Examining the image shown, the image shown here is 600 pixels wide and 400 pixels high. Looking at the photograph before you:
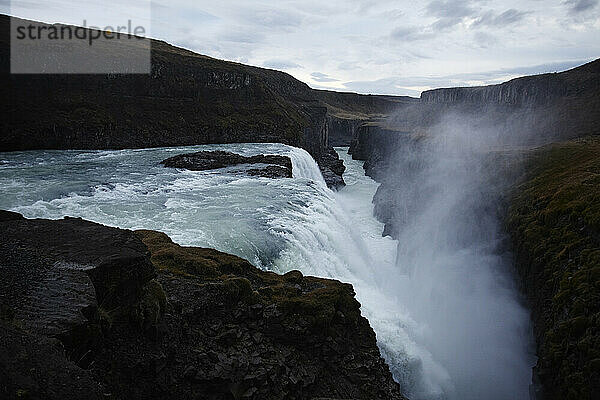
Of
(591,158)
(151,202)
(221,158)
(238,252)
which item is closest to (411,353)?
(238,252)

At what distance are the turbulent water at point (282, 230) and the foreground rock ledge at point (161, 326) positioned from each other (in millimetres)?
3811

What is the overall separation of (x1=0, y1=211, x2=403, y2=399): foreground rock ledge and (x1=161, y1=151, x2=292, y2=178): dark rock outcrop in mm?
22711

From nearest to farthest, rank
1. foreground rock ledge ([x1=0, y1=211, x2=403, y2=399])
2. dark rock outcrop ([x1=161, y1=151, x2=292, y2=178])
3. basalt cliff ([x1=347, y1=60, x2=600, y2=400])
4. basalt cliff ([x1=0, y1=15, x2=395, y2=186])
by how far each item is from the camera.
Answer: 1. foreground rock ledge ([x1=0, y1=211, x2=403, y2=399])
2. basalt cliff ([x1=347, y1=60, x2=600, y2=400])
3. dark rock outcrop ([x1=161, y1=151, x2=292, y2=178])
4. basalt cliff ([x1=0, y1=15, x2=395, y2=186])

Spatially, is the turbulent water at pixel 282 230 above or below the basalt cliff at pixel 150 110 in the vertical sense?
below

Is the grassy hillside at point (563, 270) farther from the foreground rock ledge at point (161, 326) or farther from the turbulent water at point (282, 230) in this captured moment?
the foreground rock ledge at point (161, 326)

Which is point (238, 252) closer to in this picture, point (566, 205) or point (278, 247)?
point (278, 247)

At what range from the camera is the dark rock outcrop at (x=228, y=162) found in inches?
1421

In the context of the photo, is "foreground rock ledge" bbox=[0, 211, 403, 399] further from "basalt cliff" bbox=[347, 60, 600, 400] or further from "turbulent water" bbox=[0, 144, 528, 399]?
"basalt cliff" bbox=[347, 60, 600, 400]

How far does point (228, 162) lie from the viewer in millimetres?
41438

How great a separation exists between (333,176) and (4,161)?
4138 cm

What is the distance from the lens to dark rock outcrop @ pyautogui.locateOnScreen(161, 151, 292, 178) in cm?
3608

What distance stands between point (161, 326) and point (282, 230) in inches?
417

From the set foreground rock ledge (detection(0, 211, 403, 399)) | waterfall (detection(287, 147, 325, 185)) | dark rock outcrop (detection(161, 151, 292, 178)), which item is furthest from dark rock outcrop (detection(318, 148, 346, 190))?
foreground rock ledge (detection(0, 211, 403, 399))

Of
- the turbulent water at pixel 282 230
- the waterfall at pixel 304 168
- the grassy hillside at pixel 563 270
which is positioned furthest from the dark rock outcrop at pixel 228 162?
the grassy hillside at pixel 563 270
